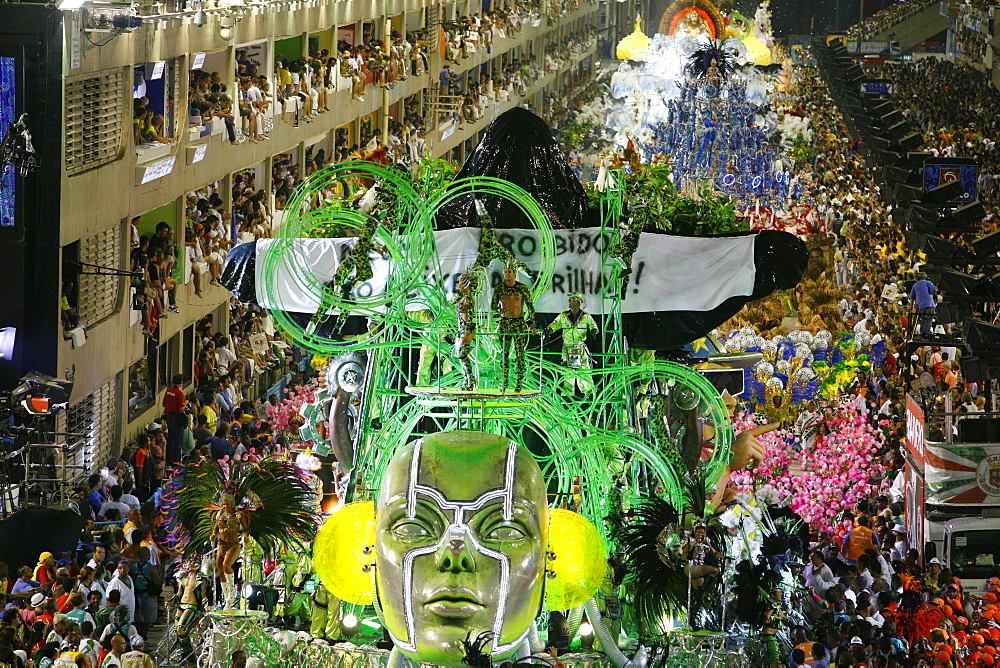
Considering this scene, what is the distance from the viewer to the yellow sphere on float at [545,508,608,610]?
1016 centimetres

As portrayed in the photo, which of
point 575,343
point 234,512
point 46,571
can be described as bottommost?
point 46,571

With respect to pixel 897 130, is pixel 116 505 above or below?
below

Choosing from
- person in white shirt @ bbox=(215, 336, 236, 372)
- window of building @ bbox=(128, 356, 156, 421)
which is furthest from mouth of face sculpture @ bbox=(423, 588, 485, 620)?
person in white shirt @ bbox=(215, 336, 236, 372)

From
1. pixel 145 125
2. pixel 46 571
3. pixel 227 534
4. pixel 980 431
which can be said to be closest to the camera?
pixel 227 534

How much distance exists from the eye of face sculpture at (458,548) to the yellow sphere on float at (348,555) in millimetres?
545

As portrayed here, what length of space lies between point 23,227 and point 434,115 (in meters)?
25.5

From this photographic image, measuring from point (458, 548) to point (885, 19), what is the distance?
66501mm

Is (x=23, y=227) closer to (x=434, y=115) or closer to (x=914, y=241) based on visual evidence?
(x=914, y=241)

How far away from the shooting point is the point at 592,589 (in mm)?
10250

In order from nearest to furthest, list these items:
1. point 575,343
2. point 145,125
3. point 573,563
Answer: point 573,563, point 575,343, point 145,125

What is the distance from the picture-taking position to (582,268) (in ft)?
42.4

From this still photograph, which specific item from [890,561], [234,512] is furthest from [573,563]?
[890,561]

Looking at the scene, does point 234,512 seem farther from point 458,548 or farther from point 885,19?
point 885,19

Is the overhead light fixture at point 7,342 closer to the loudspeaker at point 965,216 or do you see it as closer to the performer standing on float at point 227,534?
the performer standing on float at point 227,534
